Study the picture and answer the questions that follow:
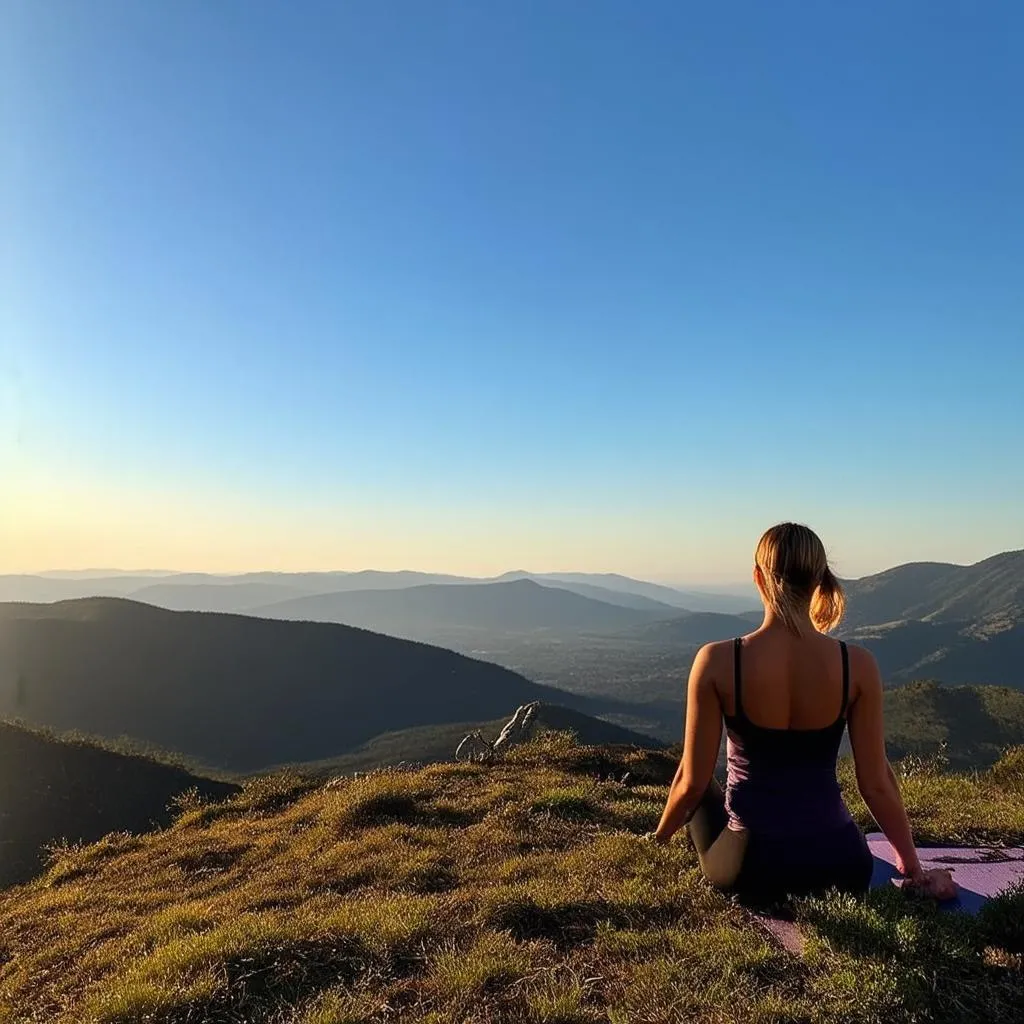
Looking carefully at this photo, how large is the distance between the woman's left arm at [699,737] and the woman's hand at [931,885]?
1.39m

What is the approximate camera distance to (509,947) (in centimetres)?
479

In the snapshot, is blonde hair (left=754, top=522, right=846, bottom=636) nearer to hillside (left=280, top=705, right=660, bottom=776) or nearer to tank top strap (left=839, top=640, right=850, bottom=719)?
tank top strap (left=839, top=640, right=850, bottom=719)

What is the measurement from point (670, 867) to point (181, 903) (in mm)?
Answer: 4796

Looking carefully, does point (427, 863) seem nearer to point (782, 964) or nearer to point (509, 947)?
point (509, 947)

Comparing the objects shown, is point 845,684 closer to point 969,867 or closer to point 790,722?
point 790,722

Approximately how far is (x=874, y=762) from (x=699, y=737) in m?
1.09

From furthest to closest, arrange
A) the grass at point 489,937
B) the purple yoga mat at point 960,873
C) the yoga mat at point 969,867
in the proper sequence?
1. the yoga mat at point 969,867
2. the purple yoga mat at point 960,873
3. the grass at point 489,937

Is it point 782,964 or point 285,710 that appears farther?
point 285,710

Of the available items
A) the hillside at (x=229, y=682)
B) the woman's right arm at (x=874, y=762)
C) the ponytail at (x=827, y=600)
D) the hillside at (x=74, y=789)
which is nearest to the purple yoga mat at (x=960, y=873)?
the woman's right arm at (x=874, y=762)

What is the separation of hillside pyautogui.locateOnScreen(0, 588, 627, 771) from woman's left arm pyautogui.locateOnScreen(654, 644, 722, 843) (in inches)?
4201

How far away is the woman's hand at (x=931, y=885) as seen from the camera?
4.73 m

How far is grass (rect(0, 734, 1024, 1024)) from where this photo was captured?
394 centimetres

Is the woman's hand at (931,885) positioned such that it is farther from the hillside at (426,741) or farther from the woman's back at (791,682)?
the hillside at (426,741)

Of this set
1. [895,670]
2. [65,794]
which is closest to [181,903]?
[65,794]
